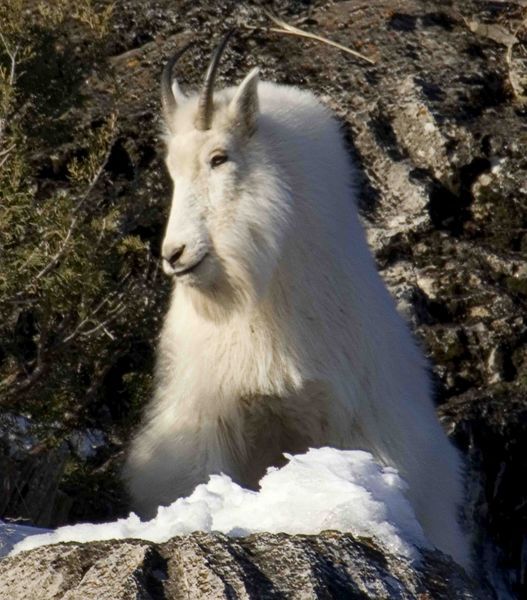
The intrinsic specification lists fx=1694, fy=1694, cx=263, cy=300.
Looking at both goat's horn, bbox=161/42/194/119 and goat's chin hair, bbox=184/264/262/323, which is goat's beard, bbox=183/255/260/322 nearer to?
goat's chin hair, bbox=184/264/262/323

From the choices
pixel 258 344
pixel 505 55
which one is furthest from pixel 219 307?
pixel 505 55

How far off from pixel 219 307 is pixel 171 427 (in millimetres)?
600

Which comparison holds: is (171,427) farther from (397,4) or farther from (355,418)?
(397,4)

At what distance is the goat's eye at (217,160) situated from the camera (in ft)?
23.6

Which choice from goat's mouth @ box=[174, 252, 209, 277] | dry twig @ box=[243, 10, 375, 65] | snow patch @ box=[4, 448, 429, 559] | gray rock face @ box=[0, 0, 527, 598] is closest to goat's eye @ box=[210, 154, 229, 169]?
goat's mouth @ box=[174, 252, 209, 277]

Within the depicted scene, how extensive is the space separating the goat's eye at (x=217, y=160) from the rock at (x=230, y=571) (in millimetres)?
2766

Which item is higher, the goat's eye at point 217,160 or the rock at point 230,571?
the goat's eye at point 217,160

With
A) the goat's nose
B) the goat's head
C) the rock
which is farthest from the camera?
the goat's head

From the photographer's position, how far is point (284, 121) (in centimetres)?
750

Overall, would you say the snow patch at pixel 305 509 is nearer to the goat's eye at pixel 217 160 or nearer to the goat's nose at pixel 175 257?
the goat's nose at pixel 175 257

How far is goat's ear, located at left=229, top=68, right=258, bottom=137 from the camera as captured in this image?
24.0 feet

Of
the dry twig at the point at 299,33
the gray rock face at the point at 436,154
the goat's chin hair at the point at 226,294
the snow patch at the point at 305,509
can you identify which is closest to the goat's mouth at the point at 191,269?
the goat's chin hair at the point at 226,294

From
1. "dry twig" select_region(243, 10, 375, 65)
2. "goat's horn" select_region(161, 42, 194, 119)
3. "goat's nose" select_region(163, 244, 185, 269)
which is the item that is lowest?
"goat's nose" select_region(163, 244, 185, 269)

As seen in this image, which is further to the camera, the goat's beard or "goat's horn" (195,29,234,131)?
"goat's horn" (195,29,234,131)
